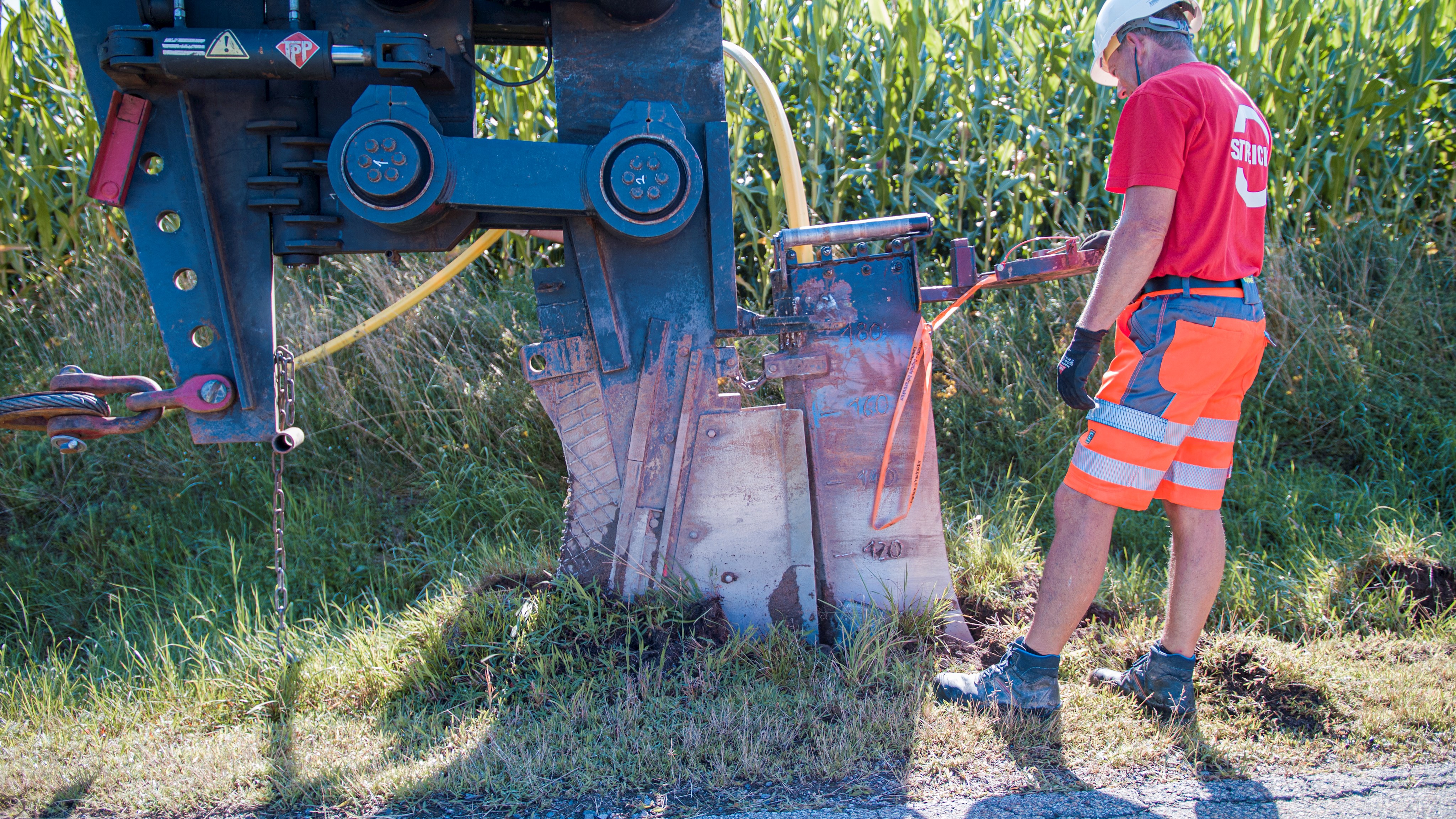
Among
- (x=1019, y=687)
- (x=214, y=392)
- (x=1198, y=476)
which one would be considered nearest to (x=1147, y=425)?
(x=1198, y=476)

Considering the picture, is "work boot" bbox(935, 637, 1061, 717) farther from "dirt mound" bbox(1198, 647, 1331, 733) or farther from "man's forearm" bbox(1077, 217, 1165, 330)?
"man's forearm" bbox(1077, 217, 1165, 330)

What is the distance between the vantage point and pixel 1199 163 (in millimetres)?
2633

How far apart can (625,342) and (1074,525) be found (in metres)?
1.57

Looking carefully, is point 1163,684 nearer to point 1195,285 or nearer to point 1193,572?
point 1193,572

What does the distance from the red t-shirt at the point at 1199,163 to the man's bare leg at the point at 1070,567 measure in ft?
2.48

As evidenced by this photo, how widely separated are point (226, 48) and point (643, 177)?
1.25 m

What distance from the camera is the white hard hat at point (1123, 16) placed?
279 cm

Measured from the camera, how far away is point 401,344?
5.02 metres

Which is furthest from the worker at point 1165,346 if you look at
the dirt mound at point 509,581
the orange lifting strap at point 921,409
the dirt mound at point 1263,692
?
the dirt mound at point 509,581

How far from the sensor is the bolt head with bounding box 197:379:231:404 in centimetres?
283

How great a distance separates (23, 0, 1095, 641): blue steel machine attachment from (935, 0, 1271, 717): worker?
516 millimetres

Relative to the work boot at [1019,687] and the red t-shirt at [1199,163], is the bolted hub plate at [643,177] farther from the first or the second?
the work boot at [1019,687]

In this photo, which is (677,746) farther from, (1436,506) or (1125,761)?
(1436,506)

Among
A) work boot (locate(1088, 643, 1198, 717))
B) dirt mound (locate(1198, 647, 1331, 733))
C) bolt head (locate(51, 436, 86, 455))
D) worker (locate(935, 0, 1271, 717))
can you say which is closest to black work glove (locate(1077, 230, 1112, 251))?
worker (locate(935, 0, 1271, 717))
